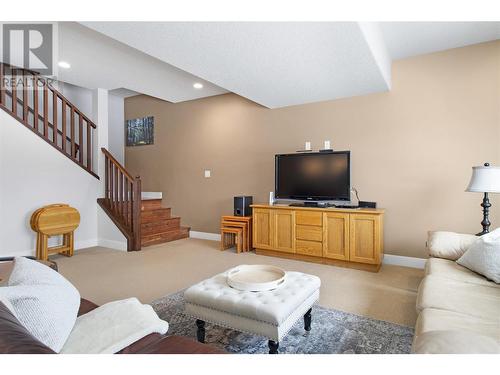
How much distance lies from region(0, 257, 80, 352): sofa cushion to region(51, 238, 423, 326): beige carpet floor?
4.75 feet

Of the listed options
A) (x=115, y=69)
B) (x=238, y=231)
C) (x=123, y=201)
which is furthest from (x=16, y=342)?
(x=123, y=201)

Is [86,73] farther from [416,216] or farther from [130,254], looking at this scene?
[416,216]

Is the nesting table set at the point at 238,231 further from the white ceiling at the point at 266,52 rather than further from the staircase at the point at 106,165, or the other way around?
the white ceiling at the point at 266,52

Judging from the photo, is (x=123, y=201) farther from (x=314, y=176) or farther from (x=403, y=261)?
(x=403, y=261)

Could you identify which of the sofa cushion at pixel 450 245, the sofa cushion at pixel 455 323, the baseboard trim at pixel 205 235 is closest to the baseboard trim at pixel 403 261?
the sofa cushion at pixel 450 245

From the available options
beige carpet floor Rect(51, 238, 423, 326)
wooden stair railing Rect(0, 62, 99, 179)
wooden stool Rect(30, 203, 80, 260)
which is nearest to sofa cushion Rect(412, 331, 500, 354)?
beige carpet floor Rect(51, 238, 423, 326)

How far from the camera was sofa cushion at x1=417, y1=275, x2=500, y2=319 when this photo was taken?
1.58 m

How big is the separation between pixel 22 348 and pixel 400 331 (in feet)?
7.30

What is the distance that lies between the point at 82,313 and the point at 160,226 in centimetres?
386

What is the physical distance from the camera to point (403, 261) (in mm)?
3828

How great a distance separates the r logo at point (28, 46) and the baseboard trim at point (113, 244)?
280 cm

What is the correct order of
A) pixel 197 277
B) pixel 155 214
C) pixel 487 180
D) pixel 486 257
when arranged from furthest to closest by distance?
pixel 155 214
pixel 197 277
pixel 487 180
pixel 486 257
